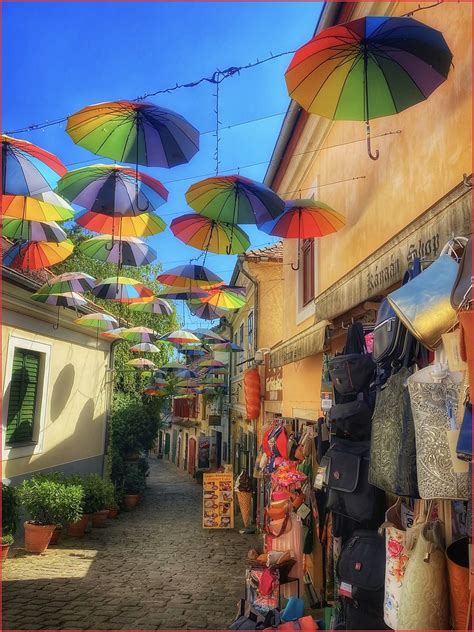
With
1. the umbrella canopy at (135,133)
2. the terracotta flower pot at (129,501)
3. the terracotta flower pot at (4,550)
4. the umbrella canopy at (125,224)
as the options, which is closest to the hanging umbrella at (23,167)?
the umbrella canopy at (135,133)

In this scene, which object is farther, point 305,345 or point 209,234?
point 209,234

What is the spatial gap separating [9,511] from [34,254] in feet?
14.3

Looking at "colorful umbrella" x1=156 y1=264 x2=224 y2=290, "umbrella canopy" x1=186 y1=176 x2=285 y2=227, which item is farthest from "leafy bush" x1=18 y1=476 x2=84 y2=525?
"umbrella canopy" x1=186 y1=176 x2=285 y2=227

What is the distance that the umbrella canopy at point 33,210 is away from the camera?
6422 millimetres

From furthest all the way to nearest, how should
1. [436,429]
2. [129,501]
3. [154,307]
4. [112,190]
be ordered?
[129,501], [154,307], [112,190], [436,429]

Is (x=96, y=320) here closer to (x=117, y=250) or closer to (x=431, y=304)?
(x=117, y=250)

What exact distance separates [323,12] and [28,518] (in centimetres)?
970

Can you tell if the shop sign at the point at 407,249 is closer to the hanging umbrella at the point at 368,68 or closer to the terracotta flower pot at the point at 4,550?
the hanging umbrella at the point at 368,68

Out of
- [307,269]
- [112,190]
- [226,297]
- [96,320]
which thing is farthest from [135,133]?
[96,320]

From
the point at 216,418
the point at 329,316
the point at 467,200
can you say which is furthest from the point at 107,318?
the point at 216,418

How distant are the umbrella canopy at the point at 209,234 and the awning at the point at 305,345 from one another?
156 centimetres

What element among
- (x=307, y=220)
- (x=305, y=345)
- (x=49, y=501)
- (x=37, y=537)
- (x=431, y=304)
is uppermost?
(x=307, y=220)

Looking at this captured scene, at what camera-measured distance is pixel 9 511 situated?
25.9ft

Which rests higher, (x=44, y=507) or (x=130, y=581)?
(x=44, y=507)
